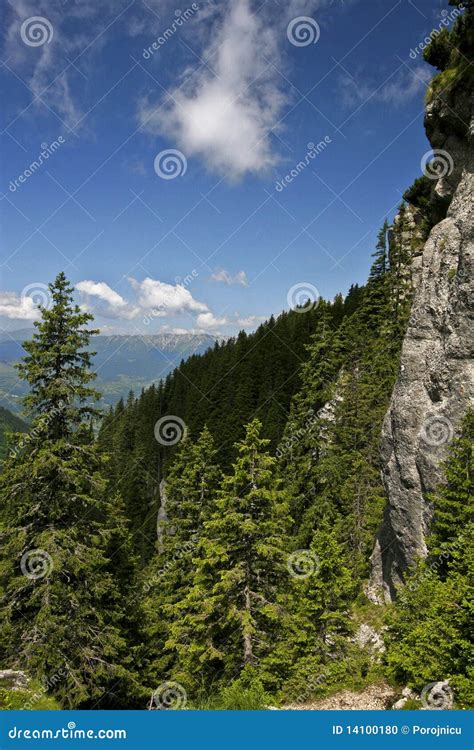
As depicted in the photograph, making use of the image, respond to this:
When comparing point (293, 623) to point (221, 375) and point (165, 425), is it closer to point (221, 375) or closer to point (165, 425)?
point (221, 375)

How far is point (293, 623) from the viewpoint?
14133mm

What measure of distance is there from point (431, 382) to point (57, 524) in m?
13.9

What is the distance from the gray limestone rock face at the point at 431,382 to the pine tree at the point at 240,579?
5115 millimetres

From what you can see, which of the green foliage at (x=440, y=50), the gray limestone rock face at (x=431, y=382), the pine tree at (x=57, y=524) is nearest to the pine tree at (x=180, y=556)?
the pine tree at (x=57, y=524)

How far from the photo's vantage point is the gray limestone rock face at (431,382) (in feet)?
49.0

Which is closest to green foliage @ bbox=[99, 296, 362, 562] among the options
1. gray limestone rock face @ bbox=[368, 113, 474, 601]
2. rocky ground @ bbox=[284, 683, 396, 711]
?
gray limestone rock face @ bbox=[368, 113, 474, 601]

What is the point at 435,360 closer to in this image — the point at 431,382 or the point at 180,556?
the point at 431,382

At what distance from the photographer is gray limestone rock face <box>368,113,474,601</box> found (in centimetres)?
1492

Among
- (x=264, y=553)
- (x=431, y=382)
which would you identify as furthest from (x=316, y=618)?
(x=431, y=382)

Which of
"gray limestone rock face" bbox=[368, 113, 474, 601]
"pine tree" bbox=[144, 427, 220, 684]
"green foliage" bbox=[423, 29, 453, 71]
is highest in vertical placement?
"green foliage" bbox=[423, 29, 453, 71]

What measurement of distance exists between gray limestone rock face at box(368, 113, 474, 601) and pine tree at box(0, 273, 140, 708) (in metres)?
11.1

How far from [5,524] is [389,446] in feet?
48.2

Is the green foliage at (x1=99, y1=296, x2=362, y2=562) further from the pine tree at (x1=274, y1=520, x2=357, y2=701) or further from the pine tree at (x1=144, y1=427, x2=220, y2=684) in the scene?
the pine tree at (x1=274, y1=520, x2=357, y2=701)

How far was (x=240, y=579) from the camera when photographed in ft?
48.9
